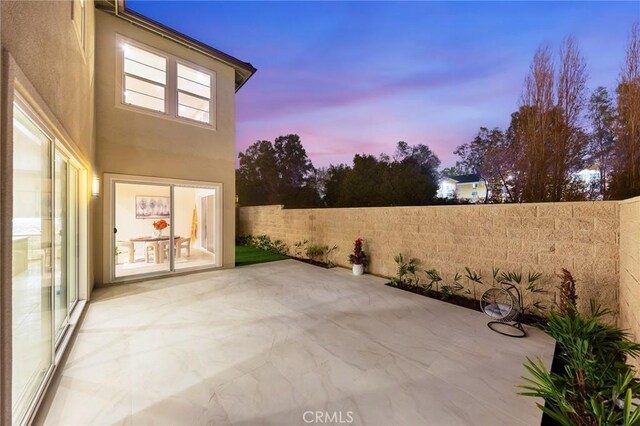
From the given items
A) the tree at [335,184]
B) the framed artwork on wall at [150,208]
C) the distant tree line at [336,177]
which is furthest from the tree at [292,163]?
the framed artwork on wall at [150,208]

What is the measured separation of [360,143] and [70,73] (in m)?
20.2

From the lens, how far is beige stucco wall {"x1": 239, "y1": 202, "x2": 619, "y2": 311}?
388cm

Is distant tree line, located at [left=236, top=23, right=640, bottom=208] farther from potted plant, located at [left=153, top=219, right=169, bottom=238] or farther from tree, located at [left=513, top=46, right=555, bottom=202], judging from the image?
potted plant, located at [left=153, top=219, right=169, bottom=238]

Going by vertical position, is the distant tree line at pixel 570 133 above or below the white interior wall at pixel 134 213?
above

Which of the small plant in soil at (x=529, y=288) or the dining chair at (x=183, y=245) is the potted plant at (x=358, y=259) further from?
the dining chair at (x=183, y=245)

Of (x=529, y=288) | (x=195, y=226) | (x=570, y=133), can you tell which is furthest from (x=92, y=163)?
(x=570, y=133)

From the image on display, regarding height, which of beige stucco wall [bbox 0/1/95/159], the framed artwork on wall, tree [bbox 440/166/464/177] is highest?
tree [bbox 440/166/464/177]

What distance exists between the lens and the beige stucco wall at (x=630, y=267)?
2.62 meters

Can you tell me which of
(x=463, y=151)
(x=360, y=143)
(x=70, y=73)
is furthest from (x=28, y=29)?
(x=360, y=143)

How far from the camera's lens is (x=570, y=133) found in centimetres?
847

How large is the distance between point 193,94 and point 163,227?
13.3ft

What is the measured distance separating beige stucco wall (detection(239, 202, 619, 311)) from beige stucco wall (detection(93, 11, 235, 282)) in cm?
405

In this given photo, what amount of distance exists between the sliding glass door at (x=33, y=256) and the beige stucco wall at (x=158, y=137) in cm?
314

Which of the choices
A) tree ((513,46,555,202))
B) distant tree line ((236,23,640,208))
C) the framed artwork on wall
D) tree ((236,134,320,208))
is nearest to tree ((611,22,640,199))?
distant tree line ((236,23,640,208))
